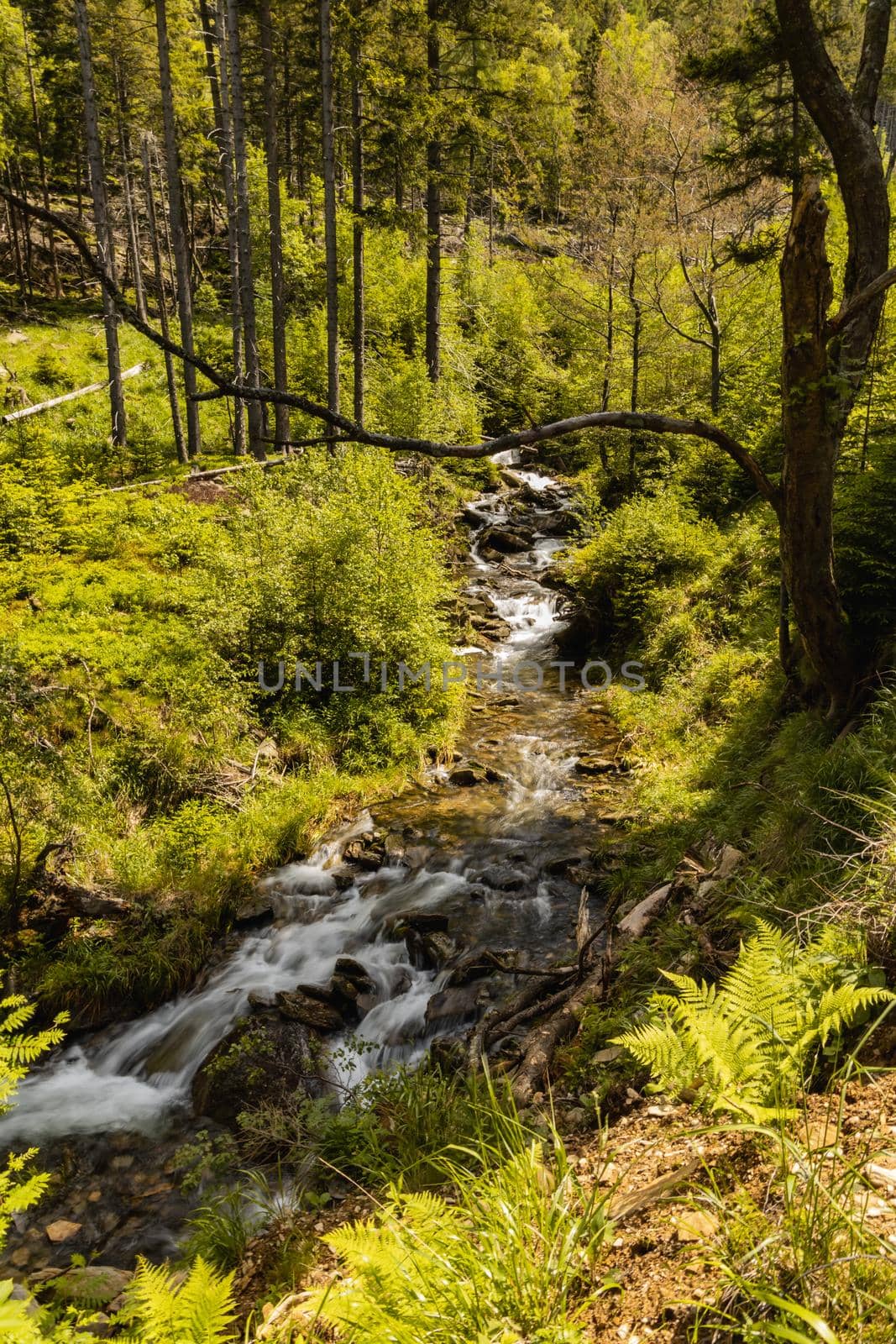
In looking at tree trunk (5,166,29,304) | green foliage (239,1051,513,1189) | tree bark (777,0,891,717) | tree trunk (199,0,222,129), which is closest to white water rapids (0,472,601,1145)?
green foliage (239,1051,513,1189)

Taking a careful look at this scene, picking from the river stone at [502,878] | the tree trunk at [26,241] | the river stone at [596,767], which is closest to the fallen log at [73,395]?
the tree trunk at [26,241]

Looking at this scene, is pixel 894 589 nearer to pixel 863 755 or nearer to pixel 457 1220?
pixel 863 755

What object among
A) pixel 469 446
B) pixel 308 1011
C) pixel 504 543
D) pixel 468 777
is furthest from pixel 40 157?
pixel 308 1011

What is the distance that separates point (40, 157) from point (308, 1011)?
38.9m

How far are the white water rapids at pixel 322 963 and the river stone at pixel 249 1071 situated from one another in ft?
0.90

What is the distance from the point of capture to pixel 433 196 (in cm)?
1792

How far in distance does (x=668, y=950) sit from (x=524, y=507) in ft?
61.2

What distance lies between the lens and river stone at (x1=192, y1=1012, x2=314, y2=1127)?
17.9ft

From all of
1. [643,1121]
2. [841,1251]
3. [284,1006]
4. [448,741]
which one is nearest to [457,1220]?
[643,1121]

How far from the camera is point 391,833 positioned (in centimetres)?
899

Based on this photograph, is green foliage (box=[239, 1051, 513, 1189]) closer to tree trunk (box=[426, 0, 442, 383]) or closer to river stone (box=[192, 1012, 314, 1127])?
river stone (box=[192, 1012, 314, 1127])

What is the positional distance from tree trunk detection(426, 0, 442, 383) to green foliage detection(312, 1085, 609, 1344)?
19.2 m

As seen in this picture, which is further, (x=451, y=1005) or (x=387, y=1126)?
(x=451, y=1005)

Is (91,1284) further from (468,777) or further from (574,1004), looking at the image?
(468,777)
